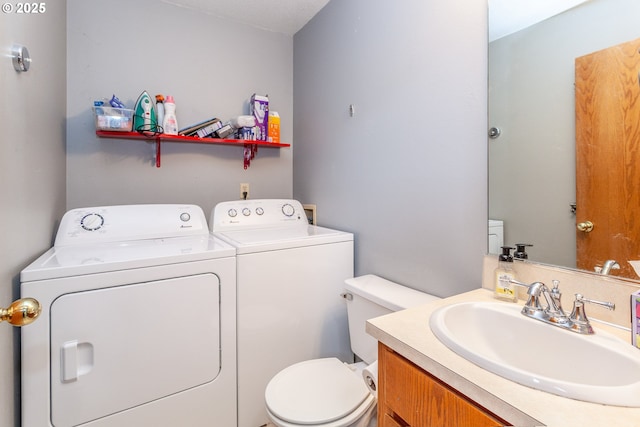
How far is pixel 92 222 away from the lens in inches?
60.0

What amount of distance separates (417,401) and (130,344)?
3.63 feet

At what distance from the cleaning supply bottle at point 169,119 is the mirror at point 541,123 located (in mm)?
1741

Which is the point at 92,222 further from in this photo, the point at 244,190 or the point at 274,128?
the point at 274,128

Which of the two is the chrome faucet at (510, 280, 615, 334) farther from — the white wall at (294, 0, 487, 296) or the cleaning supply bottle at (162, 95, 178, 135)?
the cleaning supply bottle at (162, 95, 178, 135)

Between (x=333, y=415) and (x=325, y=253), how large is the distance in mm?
778

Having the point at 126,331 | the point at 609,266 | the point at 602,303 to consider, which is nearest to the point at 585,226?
the point at 609,266

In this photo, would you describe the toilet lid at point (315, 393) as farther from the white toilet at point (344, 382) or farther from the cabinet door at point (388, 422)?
the cabinet door at point (388, 422)

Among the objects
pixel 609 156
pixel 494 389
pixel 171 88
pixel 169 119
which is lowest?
pixel 494 389

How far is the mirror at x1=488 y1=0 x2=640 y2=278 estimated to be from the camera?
3.10 ft

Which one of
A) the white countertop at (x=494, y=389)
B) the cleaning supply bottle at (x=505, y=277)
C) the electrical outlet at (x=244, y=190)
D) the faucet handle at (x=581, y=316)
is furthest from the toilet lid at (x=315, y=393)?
the electrical outlet at (x=244, y=190)

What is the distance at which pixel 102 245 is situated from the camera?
1.46m

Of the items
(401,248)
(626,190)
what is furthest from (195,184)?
(626,190)

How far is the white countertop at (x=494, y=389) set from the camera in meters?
0.51

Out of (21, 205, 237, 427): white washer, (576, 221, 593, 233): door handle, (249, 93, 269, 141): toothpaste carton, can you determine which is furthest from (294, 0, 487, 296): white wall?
(21, 205, 237, 427): white washer
